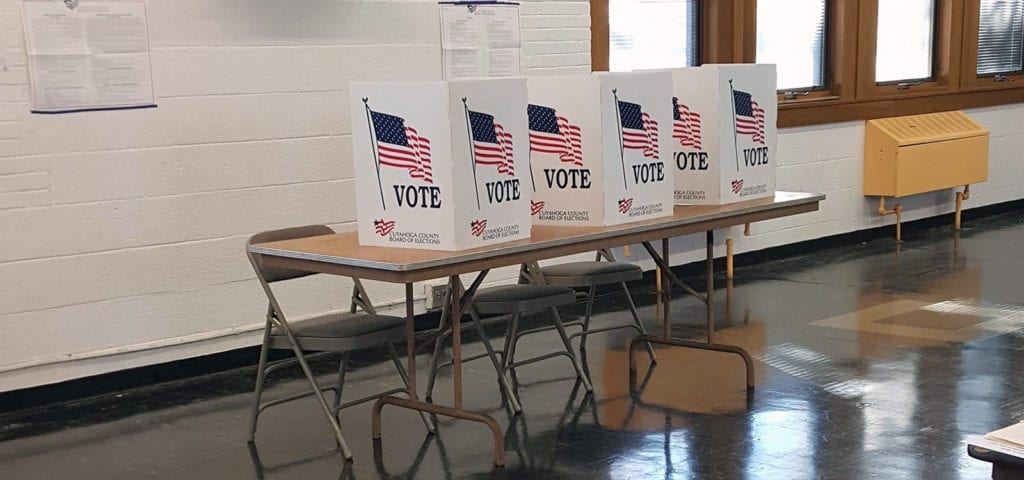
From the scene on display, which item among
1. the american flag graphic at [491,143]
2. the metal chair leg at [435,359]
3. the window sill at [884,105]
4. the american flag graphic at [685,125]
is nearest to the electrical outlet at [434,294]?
the metal chair leg at [435,359]

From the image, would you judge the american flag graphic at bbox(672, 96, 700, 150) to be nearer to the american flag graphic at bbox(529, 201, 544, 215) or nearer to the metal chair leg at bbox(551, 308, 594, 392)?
the american flag graphic at bbox(529, 201, 544, 215)

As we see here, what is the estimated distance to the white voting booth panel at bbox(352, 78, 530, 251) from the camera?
3.36 metres

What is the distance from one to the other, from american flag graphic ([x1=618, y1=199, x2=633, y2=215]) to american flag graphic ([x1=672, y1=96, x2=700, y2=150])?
49cm

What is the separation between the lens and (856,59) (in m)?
7.73

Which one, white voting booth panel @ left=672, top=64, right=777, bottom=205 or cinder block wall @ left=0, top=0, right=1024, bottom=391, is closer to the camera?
white voting booth panel @ left=672, top=64, right=777, bottom=205

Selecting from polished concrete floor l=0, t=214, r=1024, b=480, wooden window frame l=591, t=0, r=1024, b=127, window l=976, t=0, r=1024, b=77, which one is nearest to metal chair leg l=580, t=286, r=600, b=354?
polished concrete floor l=0, t=214, r=1024, b=480

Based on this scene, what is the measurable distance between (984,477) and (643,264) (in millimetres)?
3309

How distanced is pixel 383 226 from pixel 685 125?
128 centimetres

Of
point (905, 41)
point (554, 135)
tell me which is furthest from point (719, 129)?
point (905, 41)

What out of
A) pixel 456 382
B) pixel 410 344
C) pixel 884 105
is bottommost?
pixel 456 382

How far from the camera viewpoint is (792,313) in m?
5.80

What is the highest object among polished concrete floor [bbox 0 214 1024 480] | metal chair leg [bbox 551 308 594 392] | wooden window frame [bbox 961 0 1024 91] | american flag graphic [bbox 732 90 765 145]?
wooden window frame [bbox 961 0 1024 91]

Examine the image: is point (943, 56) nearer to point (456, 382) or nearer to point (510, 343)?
point (510, 343)

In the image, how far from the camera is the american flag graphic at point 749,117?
4234mm
